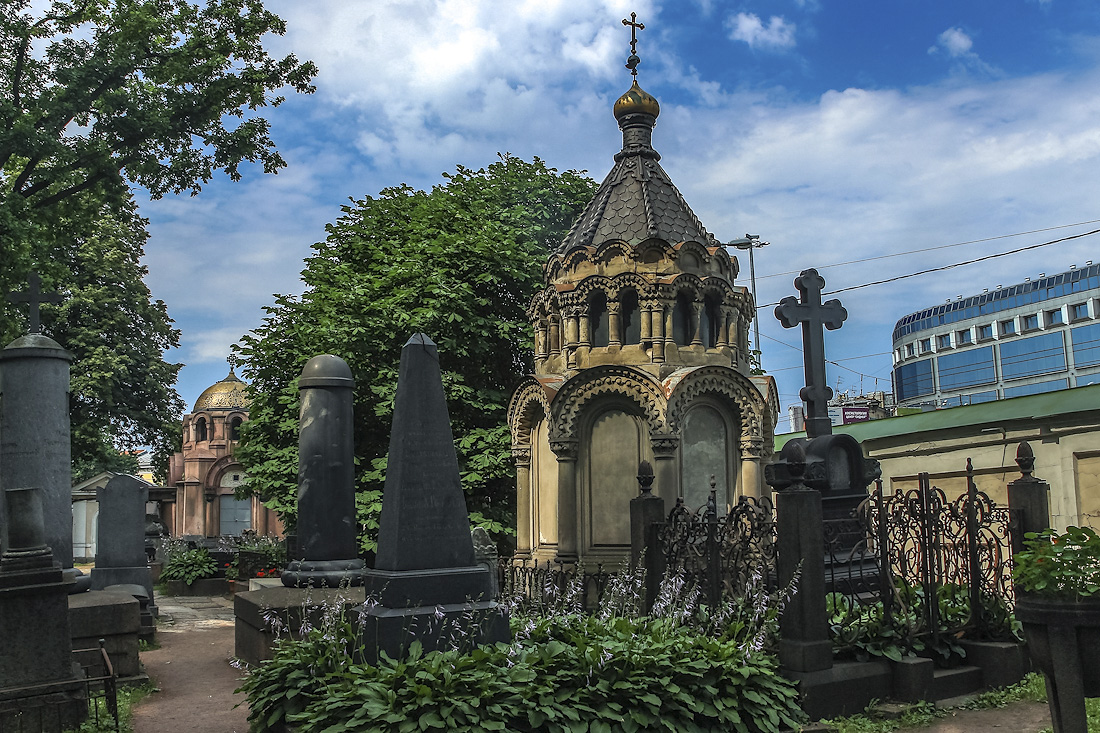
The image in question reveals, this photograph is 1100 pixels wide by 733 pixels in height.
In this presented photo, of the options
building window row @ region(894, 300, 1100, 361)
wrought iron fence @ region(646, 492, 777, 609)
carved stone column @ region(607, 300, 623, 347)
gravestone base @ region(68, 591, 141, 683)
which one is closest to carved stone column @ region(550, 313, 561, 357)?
carved stone column @ region(607, 300, 623, 347)

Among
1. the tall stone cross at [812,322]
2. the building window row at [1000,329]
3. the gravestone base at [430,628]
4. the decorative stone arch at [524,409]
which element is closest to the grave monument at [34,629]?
the gravestone base at [430,628]

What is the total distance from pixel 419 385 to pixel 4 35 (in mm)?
13627

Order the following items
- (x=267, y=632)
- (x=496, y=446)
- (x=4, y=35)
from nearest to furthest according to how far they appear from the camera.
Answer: (x=267, y=632), (x=4, y=35), (x=496, y=446)

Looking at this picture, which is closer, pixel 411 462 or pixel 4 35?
pixel 411 462

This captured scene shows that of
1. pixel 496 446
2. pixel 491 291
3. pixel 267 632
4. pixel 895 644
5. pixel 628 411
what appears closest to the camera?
pixel 895 644

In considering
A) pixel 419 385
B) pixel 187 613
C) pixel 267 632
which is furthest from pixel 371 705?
pixel 187 613

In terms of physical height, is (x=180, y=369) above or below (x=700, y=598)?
above

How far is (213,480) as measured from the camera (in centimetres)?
5109

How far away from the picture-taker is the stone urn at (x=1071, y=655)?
4.63 meters

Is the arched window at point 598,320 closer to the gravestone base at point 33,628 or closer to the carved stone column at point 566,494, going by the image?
the carved stone column at point 566,494

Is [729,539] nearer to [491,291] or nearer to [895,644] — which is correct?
[895,644]

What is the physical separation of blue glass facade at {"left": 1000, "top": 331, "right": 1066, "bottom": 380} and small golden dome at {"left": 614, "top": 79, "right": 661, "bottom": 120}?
2202 inches

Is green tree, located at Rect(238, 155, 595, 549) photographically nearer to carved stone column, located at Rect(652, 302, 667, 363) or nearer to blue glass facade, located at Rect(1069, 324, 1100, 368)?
carved stone column, located at Rect(652, 302, 667, 363)

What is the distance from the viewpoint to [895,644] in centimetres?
812
